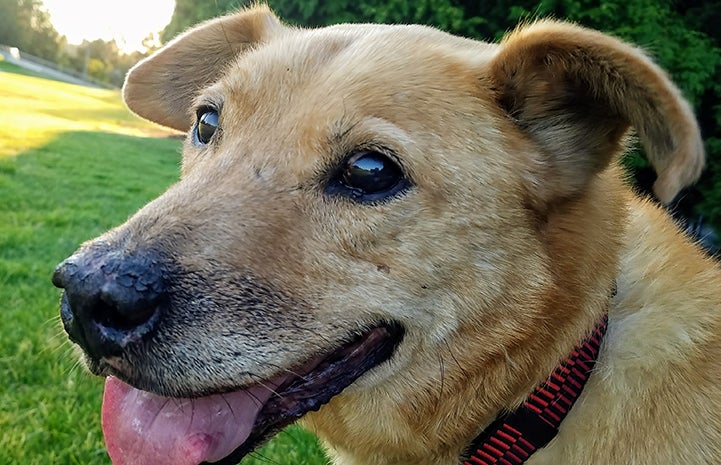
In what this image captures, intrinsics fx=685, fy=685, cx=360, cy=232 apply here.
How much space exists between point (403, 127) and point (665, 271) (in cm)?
123

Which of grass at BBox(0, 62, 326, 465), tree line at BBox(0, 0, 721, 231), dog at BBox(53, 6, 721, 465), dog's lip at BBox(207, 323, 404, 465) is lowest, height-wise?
grass at BBox(0, 62, 326, 465)

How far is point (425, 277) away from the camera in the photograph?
2.33 m

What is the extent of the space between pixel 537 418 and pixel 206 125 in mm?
1772

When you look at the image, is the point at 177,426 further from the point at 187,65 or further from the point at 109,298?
the point at 187,65

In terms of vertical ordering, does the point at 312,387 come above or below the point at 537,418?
below

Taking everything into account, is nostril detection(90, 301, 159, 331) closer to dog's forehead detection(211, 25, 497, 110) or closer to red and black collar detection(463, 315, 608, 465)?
dog's forehead detection(211, 25, 497, 110)

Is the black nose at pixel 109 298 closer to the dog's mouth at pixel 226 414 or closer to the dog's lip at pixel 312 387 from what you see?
the dog's mouth at pixel 226 414

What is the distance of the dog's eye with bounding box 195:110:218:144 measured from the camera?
9.50 ft

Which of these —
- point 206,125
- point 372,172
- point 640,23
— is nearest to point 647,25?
point 640,23

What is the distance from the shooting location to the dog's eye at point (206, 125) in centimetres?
289

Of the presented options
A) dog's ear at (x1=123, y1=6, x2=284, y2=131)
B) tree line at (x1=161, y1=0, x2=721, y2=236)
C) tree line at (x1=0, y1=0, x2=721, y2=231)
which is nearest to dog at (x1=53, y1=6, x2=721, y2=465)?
dog's ear at (x1=123, y1=6, x2=284, y2=131)

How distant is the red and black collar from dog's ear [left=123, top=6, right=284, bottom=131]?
210 cm

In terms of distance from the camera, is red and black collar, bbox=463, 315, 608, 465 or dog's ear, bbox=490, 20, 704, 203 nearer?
dog's ear, bbox=490, 20, 704, 203

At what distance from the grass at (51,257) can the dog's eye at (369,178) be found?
1.18 metres
